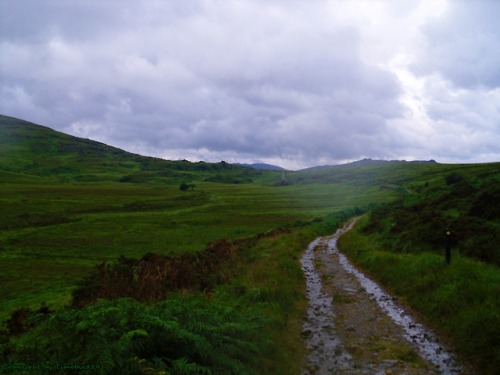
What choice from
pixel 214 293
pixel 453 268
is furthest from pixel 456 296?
pixel 214 293

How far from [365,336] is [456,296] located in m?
3.80

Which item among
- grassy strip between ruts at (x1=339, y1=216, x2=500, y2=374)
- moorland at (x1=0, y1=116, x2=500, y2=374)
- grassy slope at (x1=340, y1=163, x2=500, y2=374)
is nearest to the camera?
moorland at (x1=0, y1=116, x2=500, y2=374)

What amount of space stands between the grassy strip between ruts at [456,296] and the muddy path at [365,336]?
0.57 m

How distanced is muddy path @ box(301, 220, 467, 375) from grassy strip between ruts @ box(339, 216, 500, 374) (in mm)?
568

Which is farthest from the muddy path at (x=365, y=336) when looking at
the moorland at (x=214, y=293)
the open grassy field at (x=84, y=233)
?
the open grassy field at (x=84, y=233)

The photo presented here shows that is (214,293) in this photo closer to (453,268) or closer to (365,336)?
(365,336)

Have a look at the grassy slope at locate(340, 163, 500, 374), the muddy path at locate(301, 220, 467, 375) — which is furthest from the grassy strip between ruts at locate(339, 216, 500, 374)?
the muddy path at locate(301, 220, 467, 375)

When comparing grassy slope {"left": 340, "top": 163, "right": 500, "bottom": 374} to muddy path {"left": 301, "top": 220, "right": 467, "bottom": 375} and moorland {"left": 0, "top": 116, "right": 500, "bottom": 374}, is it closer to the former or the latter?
moorland {"left": 0, "top": 116, "right": 500, "bottom": 374}

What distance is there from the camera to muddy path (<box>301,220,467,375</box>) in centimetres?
1052

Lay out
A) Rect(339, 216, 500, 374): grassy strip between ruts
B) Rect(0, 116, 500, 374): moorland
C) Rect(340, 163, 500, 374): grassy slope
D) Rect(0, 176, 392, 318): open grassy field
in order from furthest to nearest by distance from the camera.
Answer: Rect(0, 176, 392, 318): open grassy field → Rect(340, 163, 500, 374): grassy slope → Rect(339, 216, 500, 374): grassy strip between ruts → Rect(0, 116, 500, 374): moorland

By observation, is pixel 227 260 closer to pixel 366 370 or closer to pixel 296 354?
pixel 296 354

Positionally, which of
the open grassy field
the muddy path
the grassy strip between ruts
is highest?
the grassy strip between ruts

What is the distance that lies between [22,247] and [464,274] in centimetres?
4296

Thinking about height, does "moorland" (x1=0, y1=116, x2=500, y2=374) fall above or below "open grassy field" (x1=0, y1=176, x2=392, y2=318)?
above
